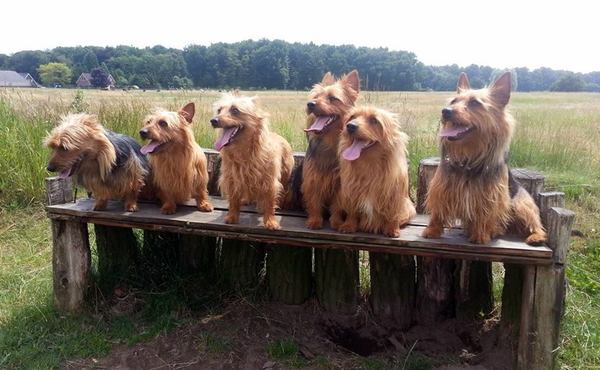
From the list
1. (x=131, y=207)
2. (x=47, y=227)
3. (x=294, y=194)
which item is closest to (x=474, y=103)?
(x=294, y=194)

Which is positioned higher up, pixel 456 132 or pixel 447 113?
pixel 447 113

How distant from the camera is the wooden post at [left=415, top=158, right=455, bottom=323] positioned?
12.7 feet

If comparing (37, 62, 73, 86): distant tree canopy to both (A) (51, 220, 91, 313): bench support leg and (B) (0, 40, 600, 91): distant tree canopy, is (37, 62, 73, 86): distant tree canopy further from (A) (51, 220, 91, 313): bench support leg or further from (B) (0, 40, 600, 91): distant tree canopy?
(A) (51, 220, 91, 313): bench support leg

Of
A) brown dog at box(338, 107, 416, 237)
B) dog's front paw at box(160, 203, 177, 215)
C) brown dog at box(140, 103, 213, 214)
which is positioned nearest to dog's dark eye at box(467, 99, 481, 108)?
brown dog at box(338, 107, 416, 237)

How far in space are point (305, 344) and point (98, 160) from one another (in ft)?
7.20

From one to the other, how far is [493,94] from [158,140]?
7.70 feet

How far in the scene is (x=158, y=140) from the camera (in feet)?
11.7

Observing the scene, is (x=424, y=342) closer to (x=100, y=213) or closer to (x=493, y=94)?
(x=493, y=94)

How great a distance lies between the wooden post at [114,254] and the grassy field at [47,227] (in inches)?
15.3

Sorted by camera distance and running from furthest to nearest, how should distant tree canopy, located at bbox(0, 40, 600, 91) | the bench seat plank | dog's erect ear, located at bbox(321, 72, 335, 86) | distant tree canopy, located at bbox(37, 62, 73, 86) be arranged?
distant tree canopy, located at bbox(37, 62, 73, 86), distant tree canopy, located at bbox(0, 40, 600, 91), dog's erect ear, located at bbox(321, 72, 335, 86), the bench seat plank

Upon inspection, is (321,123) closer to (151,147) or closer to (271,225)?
(271,225)

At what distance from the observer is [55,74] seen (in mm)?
13812

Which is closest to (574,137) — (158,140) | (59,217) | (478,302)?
(478,302)

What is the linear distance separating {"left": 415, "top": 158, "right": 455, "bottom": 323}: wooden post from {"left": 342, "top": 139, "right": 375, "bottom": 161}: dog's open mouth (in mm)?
1131
